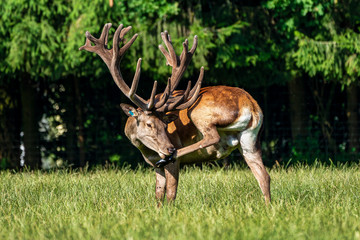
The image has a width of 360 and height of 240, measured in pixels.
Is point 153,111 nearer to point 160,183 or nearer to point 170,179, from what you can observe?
point 170,179

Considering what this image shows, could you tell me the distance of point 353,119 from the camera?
13398 mm

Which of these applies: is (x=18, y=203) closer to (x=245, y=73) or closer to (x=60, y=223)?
(x=60, y=223)

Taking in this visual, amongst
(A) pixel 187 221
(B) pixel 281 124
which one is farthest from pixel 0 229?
(B) pixel 281 124

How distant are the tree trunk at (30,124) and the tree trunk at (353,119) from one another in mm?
7070

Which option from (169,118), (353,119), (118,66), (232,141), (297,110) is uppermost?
(118,66)

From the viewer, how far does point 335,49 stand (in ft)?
35.8

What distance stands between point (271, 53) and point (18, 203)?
639 cm

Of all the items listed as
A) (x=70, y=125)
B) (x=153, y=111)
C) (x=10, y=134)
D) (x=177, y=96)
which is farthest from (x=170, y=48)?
(x=10, y=134)

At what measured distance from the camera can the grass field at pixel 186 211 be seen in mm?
4405

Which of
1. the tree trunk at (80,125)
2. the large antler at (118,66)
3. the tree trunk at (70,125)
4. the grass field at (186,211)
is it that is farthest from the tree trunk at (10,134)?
the large antler at (118,66)

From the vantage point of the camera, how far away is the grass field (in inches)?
173

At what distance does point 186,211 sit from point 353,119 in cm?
904

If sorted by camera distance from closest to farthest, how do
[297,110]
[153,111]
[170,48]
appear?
[153,111] → [170,48] → [297,110]

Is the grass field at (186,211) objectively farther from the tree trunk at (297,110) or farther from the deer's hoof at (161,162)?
the tree trunk at (297,110)
